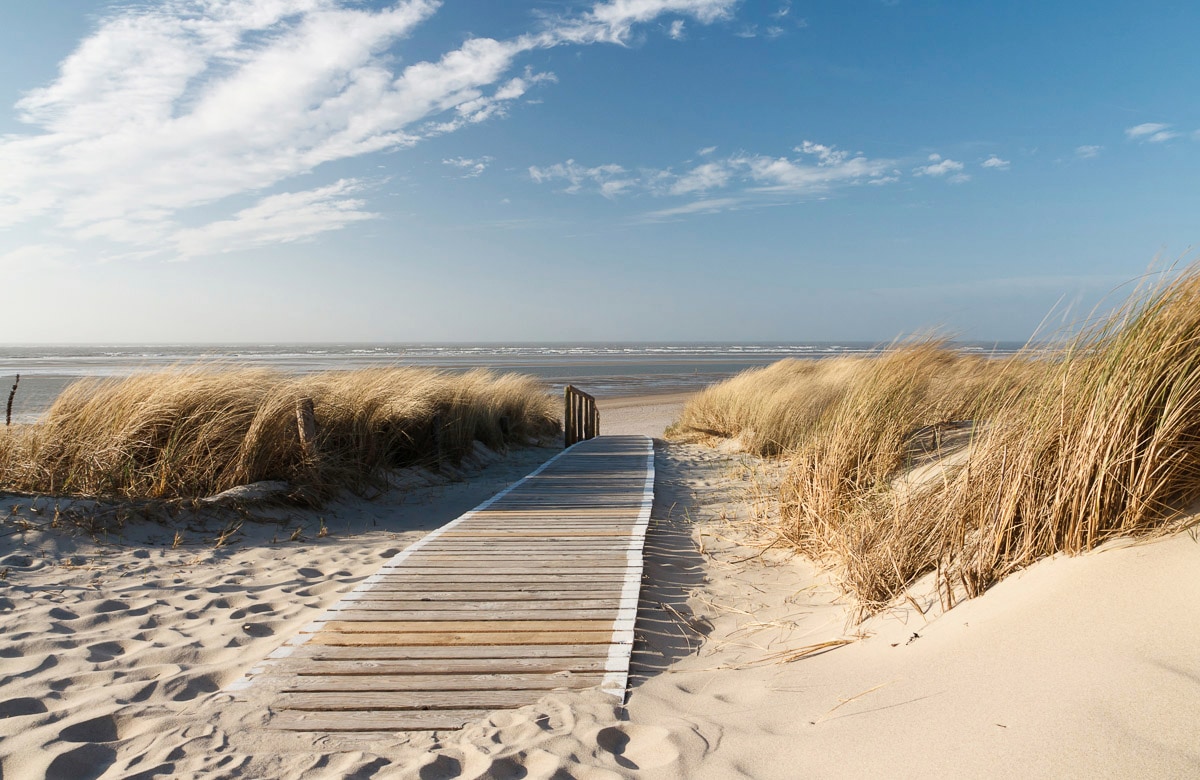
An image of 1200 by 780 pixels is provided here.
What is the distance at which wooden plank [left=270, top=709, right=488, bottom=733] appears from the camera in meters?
2.49

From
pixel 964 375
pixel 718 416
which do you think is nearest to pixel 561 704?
pixel 964 375

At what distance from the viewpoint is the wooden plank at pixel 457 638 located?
3197mm

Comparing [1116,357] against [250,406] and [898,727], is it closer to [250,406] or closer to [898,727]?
[898,727]

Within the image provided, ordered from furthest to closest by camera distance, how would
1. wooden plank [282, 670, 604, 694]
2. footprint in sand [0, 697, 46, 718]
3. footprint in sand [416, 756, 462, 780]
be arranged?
wooden plank [282, 670, 604, 694]
footprint in sand [0, 697, 46, 718]
footprint in sand [416, 756, 462, 780]

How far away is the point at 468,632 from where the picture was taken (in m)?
3.35

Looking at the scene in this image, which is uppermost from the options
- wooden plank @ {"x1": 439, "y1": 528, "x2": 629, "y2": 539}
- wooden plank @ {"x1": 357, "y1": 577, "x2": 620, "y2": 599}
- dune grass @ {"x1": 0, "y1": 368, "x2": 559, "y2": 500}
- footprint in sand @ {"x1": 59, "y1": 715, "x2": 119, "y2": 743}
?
dune grass @ {"x1": 0, "y1": 368, "x2": 559, "y2": 500}

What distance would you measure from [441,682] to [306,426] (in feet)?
14.4

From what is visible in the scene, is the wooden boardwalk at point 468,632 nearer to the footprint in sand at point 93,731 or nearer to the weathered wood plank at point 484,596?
the weathered wood plank at point 484,596

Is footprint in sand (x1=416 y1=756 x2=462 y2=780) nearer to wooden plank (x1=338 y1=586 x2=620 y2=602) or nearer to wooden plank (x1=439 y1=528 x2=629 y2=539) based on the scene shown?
wooden plank (x1=338 y1=586 x2=620 y2=602)

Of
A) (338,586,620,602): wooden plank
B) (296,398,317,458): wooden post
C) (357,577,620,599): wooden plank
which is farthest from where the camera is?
(296,398,317,458): wooden post

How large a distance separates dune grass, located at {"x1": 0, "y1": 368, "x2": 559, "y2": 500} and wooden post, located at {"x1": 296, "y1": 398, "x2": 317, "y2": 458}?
0.03m

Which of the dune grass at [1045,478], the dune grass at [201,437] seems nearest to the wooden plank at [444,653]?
the dune grass at [1045,478]

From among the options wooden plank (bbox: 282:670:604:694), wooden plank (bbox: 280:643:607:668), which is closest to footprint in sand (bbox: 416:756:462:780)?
wooden plank (bbox: 282:670:604:694)

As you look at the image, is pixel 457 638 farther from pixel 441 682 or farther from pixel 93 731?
pixel 93 731
